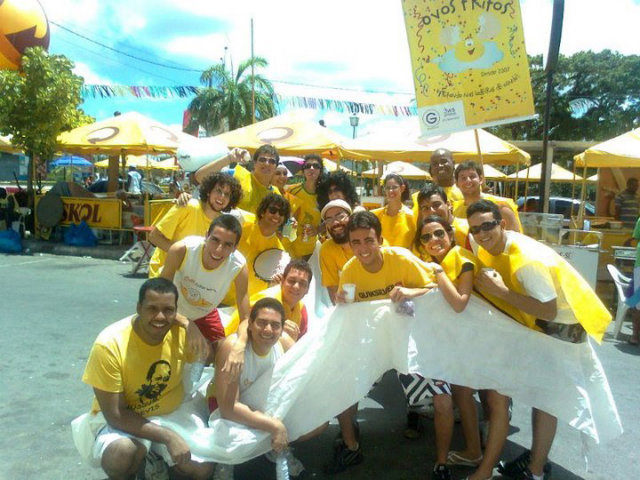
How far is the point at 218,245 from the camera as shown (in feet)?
11.3

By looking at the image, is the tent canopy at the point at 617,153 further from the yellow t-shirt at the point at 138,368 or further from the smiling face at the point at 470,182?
the yellow t-shirt at the point at 138,368

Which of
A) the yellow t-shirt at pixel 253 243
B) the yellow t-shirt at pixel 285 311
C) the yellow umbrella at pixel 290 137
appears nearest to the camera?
the yellow t-shirt at pixel 285 311

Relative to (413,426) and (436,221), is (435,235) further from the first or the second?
(413,426)

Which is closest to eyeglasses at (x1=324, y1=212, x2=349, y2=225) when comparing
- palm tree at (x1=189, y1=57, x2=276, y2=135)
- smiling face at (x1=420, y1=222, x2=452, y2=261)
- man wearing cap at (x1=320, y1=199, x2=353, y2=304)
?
man wearing cap at (x1=320, y1=199, x2=353, y2=304)

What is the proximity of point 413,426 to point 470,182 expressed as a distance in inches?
74.0

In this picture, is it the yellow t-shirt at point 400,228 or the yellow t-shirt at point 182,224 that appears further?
the yellow t-shirt at point 400,228

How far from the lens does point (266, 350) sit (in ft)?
10.8

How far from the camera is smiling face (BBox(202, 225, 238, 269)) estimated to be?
3438 mm

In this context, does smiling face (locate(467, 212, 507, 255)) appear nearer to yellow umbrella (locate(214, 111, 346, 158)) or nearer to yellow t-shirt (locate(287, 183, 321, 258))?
yellow t-shirt (locate(287, 183, 321, 258))

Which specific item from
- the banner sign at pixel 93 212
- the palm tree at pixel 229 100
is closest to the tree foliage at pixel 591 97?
the palm tree at pixel 229 100

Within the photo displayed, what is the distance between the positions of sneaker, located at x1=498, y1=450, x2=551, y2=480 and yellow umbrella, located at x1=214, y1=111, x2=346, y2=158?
8866 millimetres

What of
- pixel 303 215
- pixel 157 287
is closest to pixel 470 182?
pixel 303 215

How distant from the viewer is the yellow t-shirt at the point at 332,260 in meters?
4.21

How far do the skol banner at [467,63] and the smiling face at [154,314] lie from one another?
3238mm
